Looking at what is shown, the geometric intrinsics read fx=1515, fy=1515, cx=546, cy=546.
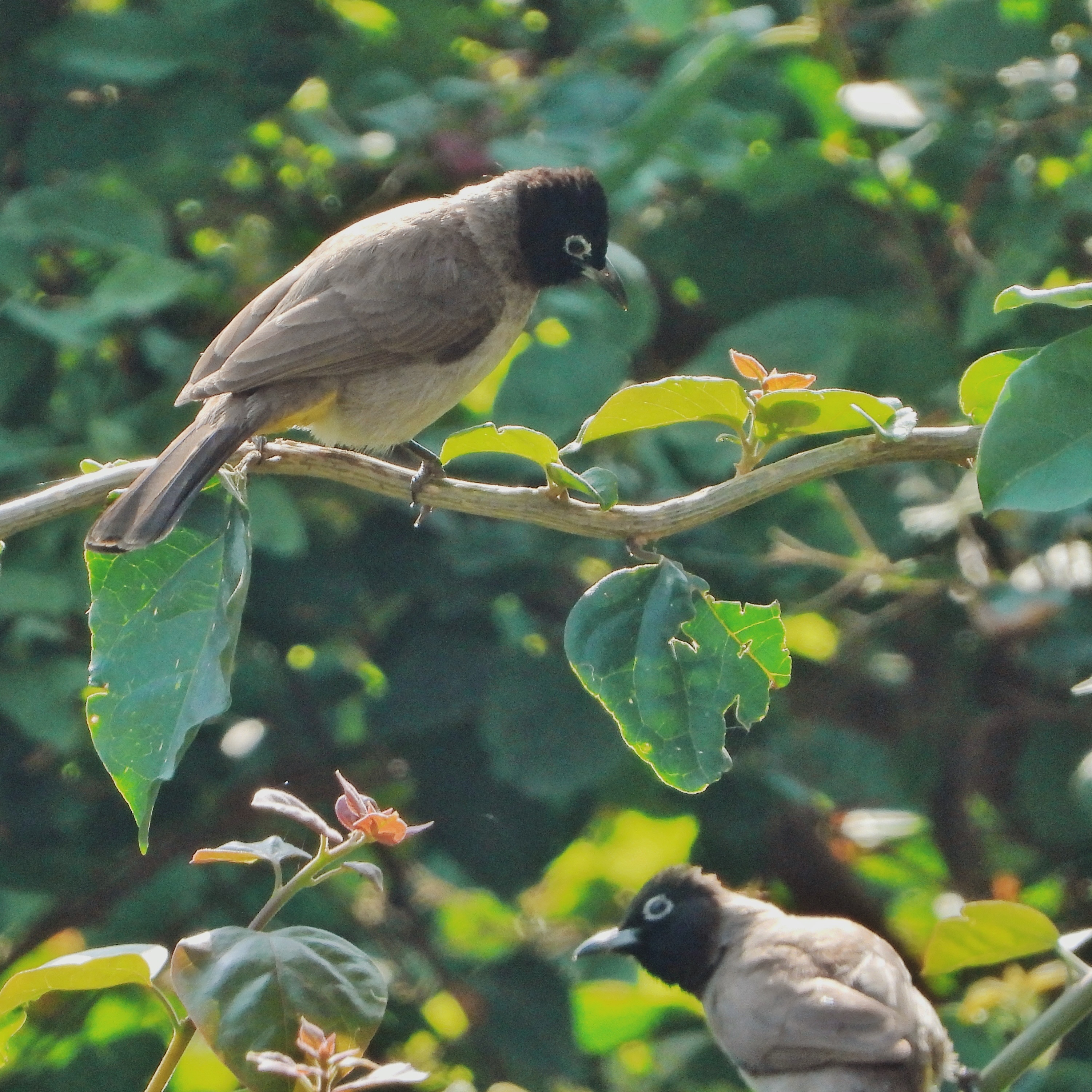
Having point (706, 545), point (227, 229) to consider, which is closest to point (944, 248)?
point (706, 545)

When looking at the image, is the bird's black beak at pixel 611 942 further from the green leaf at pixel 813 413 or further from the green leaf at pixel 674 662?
the green leaf at pixel 813 413

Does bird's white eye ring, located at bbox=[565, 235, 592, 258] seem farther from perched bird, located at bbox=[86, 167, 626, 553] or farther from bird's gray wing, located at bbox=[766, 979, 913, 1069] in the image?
bird's gray wing, located at bbox=[766, 979, 913, 1069]

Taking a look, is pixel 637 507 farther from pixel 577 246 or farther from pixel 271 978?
pixel 577 246

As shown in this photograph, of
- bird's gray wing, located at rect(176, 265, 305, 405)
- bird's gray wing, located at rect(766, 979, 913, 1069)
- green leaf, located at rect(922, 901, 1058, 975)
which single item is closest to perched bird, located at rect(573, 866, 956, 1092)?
bird's gray wing, located at rect(766, 979, 913, 1069)

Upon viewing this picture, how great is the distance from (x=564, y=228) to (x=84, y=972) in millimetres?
2360

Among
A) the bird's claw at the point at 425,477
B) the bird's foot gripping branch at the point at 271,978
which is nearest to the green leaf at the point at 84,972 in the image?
the bird's foot gripping branch at the point at 271,978

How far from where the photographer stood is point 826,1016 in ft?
10.9

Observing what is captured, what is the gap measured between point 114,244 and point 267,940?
209 cm

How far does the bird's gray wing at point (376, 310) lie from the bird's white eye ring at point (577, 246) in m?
0.18

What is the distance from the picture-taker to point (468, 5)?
12.2ft

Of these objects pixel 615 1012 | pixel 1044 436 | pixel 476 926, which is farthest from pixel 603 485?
pixel 476 926

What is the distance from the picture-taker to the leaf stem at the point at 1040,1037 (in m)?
1.75

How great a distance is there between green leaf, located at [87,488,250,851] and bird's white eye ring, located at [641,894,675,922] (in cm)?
236

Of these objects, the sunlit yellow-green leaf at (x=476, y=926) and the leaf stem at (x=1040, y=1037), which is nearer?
the leaf stem at (x=1040, y=1037)
